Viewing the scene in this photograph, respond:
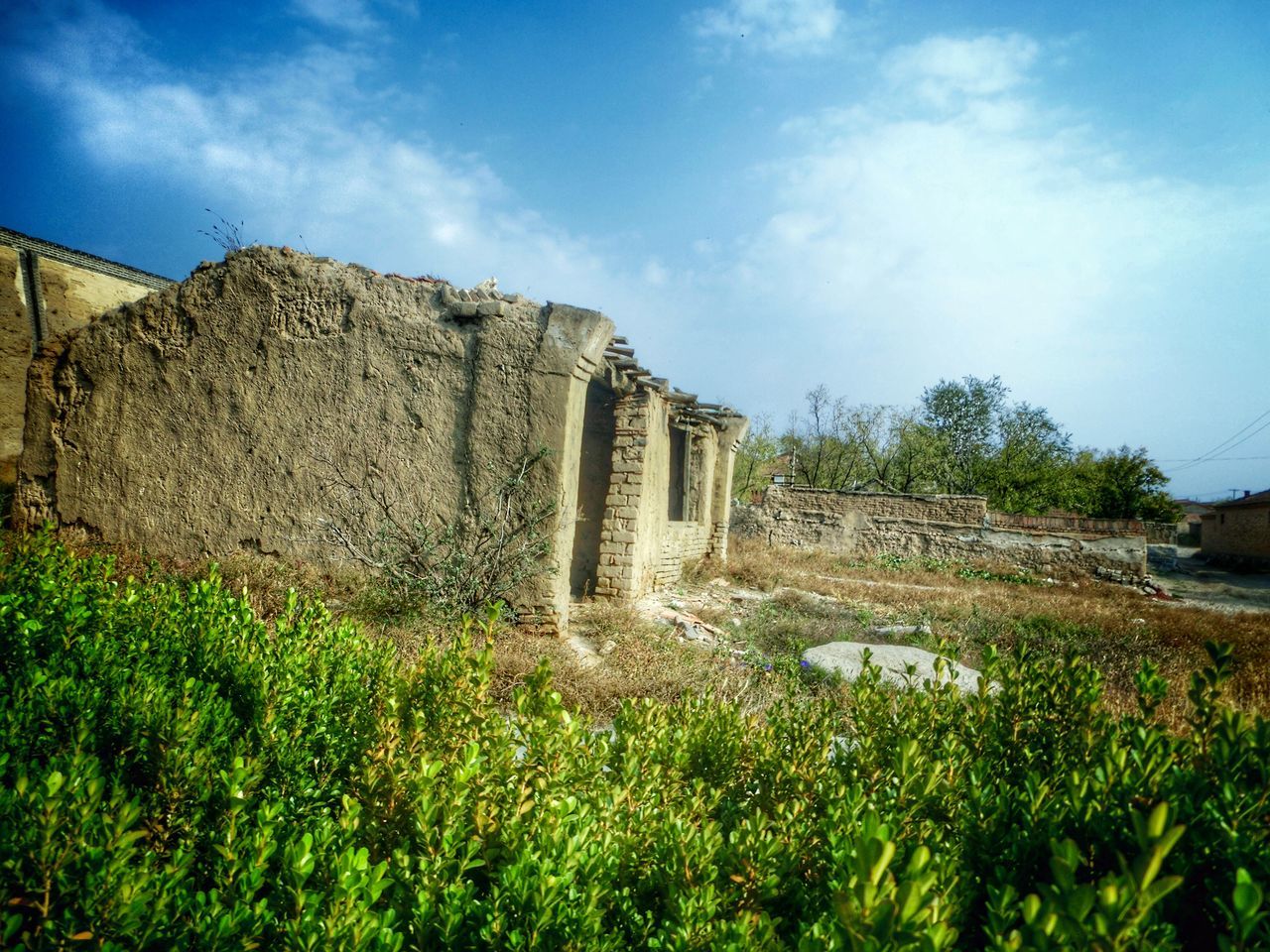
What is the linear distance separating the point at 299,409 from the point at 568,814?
620 cm

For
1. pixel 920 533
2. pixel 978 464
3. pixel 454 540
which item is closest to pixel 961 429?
pixel 978 464

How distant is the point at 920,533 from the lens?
710 inches

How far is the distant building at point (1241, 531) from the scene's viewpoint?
2852cm

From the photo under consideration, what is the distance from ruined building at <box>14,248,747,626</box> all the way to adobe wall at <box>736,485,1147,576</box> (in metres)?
13.8

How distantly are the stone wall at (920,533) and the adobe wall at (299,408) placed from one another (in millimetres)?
14000

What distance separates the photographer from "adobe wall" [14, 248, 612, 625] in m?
6.19

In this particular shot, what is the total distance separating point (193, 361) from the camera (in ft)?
22.5

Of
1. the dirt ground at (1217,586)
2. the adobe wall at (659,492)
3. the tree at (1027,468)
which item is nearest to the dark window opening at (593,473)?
the adobe wall at (659,492)

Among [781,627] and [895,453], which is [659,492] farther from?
[895,453]

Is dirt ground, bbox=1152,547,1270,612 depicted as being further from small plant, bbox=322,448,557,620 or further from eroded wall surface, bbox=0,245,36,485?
eroded wall surface, bbox=0,245,36,485

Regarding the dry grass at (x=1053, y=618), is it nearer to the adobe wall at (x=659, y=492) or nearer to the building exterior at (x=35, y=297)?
the adobe wall at (x=659, y=492)

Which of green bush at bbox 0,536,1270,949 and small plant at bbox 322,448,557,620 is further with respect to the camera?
small plant at bbox 322,448,557,620

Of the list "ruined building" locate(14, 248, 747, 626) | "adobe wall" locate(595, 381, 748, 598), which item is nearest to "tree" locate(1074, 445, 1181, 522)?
"adobe wall" locate(595, 381, 748, 598)

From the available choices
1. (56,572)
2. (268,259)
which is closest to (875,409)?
(268,259)
